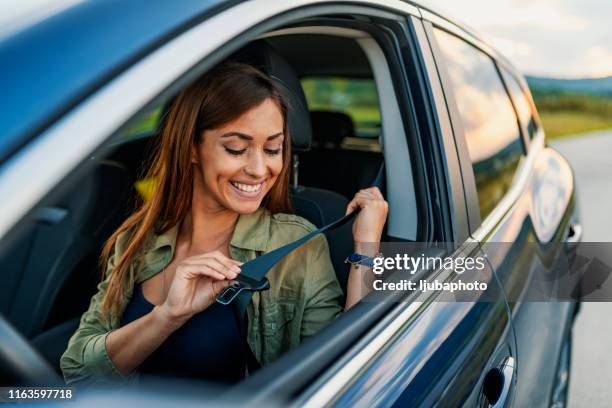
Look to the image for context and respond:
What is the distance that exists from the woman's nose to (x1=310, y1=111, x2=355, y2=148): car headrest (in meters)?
2.14

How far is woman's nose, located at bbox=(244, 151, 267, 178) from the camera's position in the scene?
1.72m

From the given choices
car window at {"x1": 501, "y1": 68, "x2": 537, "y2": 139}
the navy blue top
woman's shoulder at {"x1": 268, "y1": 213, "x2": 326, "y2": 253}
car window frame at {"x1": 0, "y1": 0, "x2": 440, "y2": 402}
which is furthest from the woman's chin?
car window at {"x1": 501, "y1": 68, "x2": 537, "y2": 139}

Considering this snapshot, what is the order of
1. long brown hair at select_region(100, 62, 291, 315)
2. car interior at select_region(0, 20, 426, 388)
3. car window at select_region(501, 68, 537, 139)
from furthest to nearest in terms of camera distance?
car window at select_region(501, 68, 537, 139) < car interior at select_region(0, 20, 426, 388) < long brown hair at select_region(100, 62, 291, 315)

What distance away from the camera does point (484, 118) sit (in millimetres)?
2404

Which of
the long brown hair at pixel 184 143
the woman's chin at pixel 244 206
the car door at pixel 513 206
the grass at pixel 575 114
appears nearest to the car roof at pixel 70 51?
the long brown hair at pixel 184 143

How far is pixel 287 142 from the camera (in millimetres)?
1918

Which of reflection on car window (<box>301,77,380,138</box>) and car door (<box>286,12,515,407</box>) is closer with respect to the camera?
car door (<box>286,12,515,407</box>)

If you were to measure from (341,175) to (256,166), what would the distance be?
162cm

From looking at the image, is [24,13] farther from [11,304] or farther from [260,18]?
[11,304]

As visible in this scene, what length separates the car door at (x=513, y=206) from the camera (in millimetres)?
1974

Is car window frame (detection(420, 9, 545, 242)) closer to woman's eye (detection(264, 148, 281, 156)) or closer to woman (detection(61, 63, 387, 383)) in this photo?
woman (detection(61, 63, 387, 383))

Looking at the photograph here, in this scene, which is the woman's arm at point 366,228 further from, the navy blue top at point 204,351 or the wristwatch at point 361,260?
the navy blue top at point 204,351

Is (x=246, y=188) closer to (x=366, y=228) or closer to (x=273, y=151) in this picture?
(x=273, y=151)

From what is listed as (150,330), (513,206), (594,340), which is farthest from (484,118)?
(594,340)
